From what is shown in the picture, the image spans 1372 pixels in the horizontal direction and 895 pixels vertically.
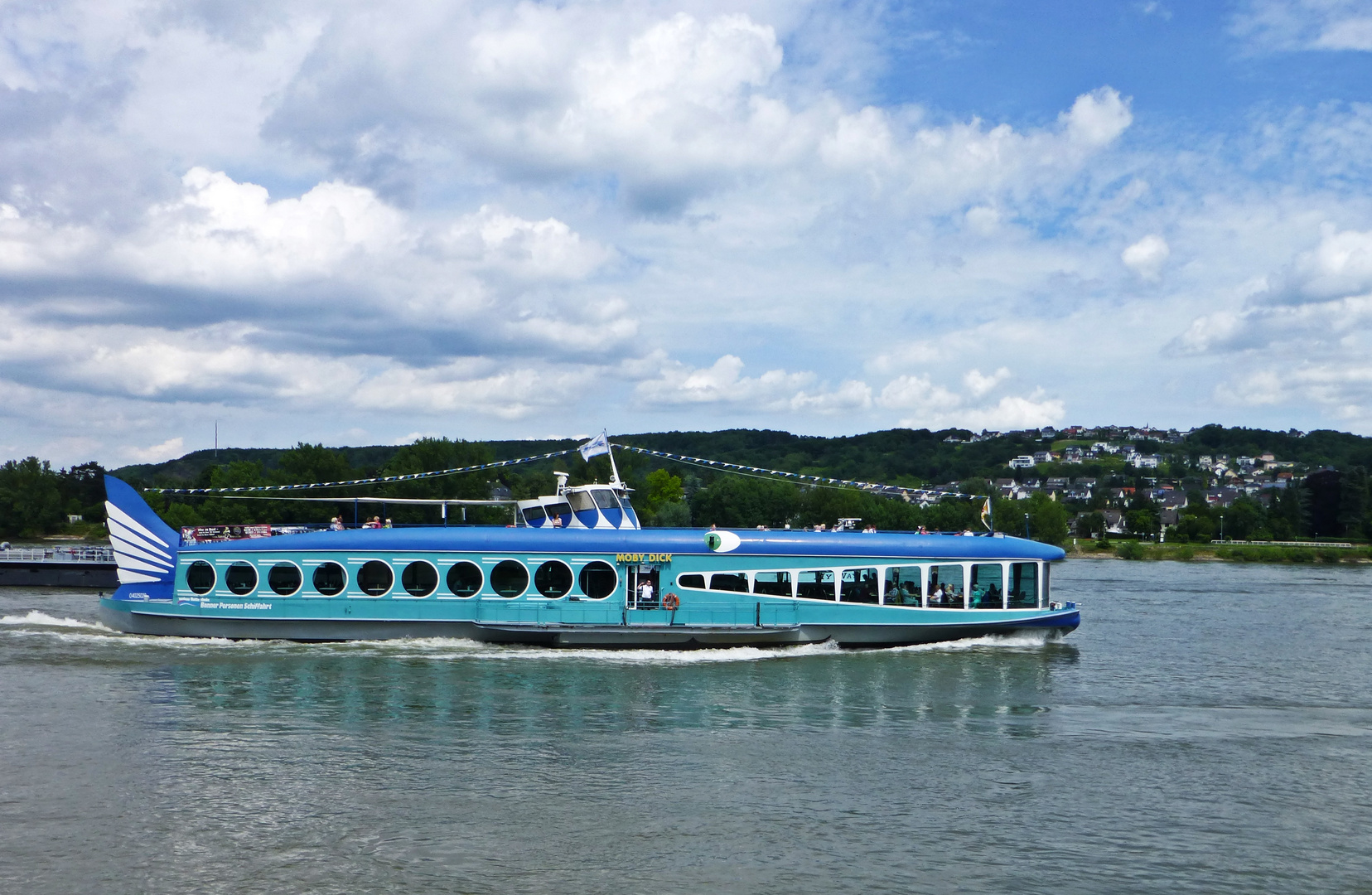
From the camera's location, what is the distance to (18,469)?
99.9m

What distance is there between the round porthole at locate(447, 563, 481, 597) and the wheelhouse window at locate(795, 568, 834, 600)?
24.1 feet

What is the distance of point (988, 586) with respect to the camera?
2778 centimetres

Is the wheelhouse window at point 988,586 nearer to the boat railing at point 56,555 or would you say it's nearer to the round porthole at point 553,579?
the round porthole at point 553,579

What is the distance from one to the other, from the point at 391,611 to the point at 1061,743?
15138 mm

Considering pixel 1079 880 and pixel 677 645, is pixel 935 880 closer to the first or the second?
pixel 1079 880

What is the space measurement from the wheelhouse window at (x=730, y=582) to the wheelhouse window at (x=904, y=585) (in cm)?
338

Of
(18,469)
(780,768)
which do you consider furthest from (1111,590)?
(18,469)

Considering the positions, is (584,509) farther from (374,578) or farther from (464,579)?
(374,578)

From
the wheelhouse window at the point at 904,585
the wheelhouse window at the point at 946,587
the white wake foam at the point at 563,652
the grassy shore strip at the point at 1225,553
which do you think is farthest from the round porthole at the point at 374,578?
the grassy shore strip at the point at 1225,553

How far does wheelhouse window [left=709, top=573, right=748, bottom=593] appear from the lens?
2673 centimetres

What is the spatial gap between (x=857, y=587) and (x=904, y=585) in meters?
1.18

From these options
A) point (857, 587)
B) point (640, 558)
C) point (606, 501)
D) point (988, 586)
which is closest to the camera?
point (640, 558)

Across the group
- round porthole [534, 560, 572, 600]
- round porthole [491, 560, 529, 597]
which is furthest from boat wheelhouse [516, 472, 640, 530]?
round porthole [491, 560, 529, 597]

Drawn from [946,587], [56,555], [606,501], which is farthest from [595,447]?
[56,555]
